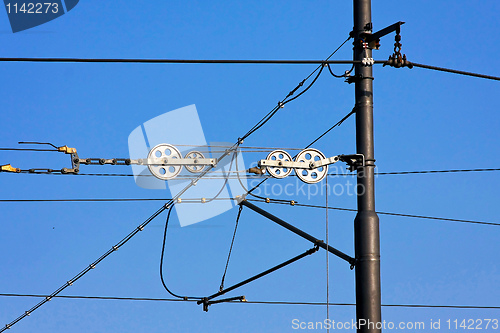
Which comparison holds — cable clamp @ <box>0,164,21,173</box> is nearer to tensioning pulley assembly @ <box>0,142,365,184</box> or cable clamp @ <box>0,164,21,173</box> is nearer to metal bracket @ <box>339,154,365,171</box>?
tensioning pulley assembly @ <box>0,142,365,184</box>

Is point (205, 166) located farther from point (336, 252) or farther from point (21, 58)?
point (21, 58)

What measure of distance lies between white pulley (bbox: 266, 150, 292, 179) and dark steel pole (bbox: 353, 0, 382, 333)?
1.08 metres

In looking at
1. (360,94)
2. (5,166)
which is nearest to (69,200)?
Result: (5,166)

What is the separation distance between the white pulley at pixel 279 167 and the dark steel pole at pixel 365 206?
108 cm

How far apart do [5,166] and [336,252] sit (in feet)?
16.7

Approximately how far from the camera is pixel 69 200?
18.8m

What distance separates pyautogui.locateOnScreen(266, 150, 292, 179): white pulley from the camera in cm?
A: 1234

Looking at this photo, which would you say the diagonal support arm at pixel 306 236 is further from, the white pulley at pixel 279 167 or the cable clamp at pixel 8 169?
the cable clamp at pixel 8 169

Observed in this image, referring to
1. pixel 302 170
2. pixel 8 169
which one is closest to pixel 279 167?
pixel 302 170

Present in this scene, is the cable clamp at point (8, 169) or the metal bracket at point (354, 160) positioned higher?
the cable clamp at point (8, 169)

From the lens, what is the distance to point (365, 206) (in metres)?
11.8

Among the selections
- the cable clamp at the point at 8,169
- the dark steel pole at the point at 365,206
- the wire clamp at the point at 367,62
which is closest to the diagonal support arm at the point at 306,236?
the dark steel pole at the point at 365,206

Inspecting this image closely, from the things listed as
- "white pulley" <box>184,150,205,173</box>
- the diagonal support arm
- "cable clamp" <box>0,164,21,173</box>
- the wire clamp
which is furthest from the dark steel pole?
"cable clamp" <box>0,164,21,173</box>

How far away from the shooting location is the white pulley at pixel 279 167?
12336mm
